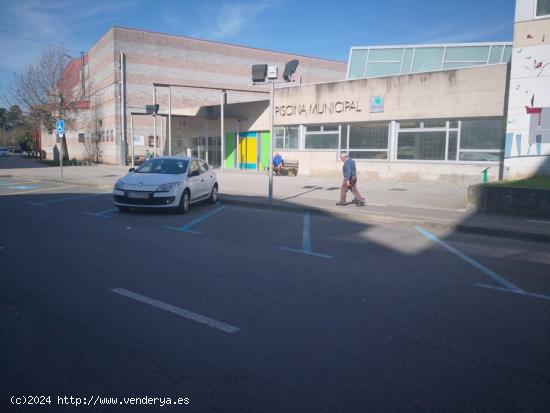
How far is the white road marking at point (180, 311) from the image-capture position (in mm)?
4402

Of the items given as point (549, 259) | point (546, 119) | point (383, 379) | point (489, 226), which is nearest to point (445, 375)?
point (383, 379)

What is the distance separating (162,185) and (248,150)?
1928 cm

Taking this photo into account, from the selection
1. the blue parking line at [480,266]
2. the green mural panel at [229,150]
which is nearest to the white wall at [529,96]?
the blue parking line at [480,266]

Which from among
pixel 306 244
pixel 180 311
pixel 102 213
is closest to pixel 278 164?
pixel 102 213

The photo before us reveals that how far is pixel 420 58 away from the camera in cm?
2416

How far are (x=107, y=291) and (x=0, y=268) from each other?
77.0 inches

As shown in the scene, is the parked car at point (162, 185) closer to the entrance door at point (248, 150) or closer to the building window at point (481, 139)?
the building window at point (481, 139)

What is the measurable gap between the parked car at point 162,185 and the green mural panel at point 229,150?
724 inches

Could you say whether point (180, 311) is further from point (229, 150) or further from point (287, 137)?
point (229, 150)

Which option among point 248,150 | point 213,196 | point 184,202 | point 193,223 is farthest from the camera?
Result: point 248,150

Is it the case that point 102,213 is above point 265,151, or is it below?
below

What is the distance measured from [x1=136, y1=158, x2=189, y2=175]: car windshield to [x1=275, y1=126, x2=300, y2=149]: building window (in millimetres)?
13984

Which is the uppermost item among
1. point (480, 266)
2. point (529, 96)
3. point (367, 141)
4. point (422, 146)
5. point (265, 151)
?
point (529, 96)

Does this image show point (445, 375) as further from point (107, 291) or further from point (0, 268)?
point (0, 268)
